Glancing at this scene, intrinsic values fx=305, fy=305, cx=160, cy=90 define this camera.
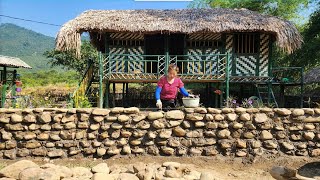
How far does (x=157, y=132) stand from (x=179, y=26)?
18.8 feet

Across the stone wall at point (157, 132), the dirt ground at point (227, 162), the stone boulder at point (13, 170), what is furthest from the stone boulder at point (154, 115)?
the stone boulder at point (13, 170)

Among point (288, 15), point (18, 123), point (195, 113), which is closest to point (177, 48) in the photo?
point (195, 113)

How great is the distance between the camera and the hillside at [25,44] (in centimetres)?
8238

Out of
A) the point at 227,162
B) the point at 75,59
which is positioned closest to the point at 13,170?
the point at 227,162

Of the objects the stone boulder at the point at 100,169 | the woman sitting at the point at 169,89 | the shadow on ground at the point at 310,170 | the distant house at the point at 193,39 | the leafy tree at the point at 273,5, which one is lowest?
the shadow on ground at the point at 310,170

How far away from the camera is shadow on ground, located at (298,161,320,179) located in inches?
208

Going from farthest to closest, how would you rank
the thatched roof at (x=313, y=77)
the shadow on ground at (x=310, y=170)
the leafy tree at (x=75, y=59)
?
1. the leafy tree at (x=75, y=59)
2. the thatched roof at (x=313, y=77)
3. the shadow on ground at (x=310, y=170)

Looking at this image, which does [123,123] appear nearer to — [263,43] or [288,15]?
[263,43]

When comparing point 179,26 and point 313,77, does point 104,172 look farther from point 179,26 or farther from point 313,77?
point 313,77

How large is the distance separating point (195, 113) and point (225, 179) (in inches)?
50.6

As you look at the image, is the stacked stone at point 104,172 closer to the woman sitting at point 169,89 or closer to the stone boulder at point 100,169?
the stone boulder at point 100,169

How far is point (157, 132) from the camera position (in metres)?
5.59

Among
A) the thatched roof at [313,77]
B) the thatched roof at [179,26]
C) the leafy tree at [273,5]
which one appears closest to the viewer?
the thatched roof at [179,26]

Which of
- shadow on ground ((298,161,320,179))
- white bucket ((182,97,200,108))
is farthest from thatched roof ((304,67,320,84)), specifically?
white bucket ((182,97,200,108))
